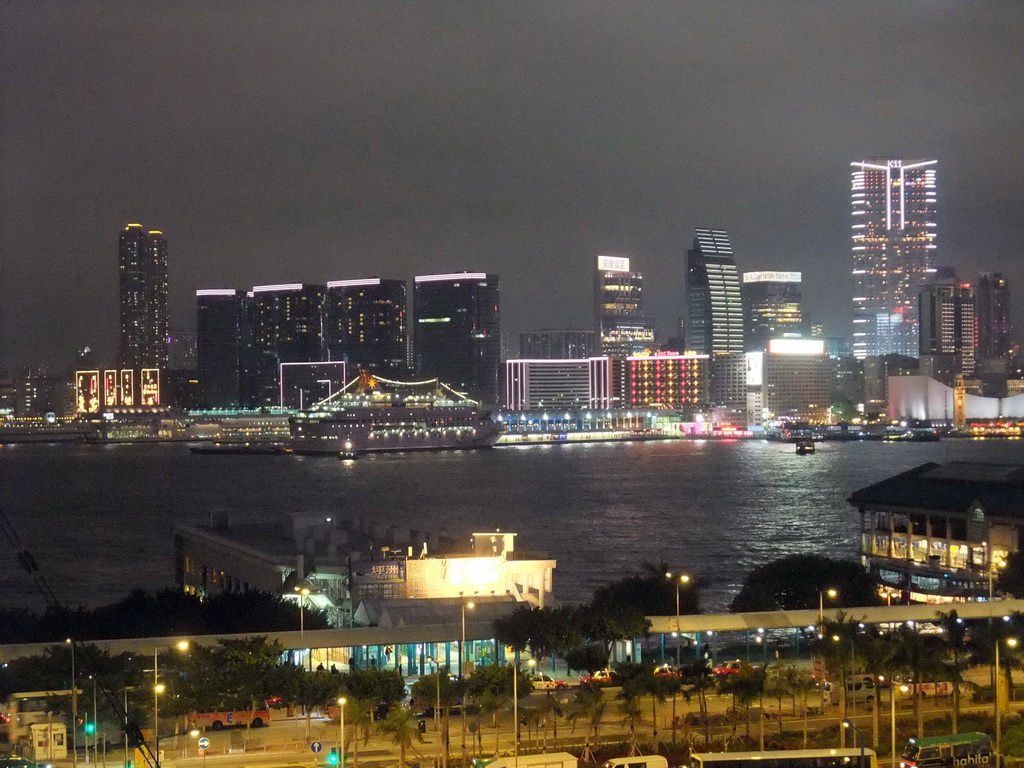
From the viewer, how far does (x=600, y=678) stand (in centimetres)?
901

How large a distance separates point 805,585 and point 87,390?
83.3 m

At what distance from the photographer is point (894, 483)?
15828mm

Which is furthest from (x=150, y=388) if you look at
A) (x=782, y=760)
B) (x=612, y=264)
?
(x=782, y=760)

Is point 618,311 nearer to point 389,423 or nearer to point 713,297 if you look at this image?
point 713,297

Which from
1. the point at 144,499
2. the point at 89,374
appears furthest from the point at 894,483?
the point at 89,374

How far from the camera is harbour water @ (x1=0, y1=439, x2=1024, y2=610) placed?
63.9 ft

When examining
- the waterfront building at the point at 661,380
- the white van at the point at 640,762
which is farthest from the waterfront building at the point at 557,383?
the white van at the point at 640,762

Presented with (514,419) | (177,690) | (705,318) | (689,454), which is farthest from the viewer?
(705,318)

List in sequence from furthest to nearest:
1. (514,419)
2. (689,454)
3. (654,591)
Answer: (514,419)
(689,454)
(654,591)

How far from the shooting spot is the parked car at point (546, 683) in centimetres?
892

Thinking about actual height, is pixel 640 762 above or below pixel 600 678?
above

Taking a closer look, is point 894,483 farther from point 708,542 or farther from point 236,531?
point 236,531

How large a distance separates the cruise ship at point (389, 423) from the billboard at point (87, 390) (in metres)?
28.4

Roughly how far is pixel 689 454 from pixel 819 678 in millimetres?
47973
